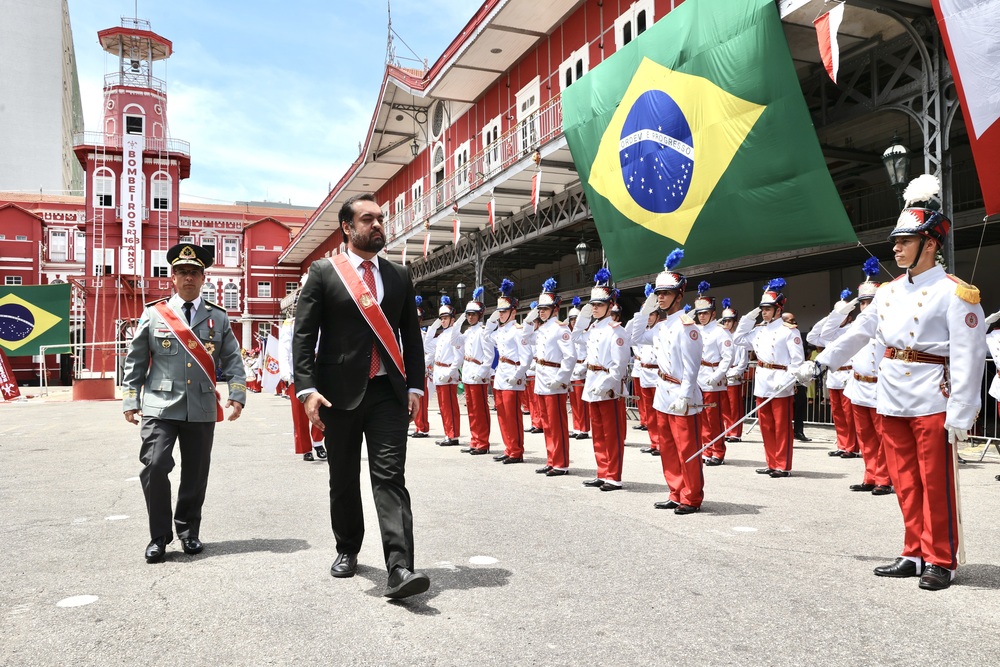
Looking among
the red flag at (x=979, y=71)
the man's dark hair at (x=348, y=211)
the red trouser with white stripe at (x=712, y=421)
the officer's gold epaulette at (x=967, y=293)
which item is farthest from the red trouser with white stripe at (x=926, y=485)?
the red flag at (x=979, y=71)

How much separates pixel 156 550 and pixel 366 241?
2.38m

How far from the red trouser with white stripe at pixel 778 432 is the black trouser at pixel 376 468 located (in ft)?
19.3

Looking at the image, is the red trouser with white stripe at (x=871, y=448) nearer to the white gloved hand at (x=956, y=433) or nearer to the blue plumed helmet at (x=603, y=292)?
the blue plumed helmet at (x=603, y=292)

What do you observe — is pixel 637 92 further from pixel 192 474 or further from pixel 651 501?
pixel 192 474

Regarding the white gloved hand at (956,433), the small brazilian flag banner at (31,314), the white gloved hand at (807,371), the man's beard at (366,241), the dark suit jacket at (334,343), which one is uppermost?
the small brazilian flag banner at (31,314)

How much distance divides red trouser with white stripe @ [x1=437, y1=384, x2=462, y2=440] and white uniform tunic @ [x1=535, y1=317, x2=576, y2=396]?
3.07 m

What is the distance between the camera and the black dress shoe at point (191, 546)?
17.5 feet

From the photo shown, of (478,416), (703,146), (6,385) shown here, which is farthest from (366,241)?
(6,385)

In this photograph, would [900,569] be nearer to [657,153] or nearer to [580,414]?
[580,414]

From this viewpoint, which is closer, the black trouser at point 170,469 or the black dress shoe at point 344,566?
the black dress shoe at point 344,566

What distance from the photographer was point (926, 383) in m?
4.73

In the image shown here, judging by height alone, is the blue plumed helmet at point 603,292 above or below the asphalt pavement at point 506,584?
above

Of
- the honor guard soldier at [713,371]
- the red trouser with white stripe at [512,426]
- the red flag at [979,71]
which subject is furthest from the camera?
the honor guard soldier at [713,371]

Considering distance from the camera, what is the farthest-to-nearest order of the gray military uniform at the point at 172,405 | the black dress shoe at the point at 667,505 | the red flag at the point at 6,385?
the red flag at the point at 6,385 → the black dress shoe at the point at 667,505 → the gray military uniform at the point at 172,405
